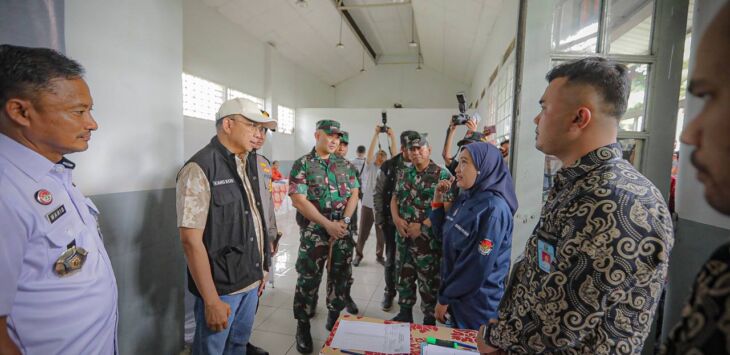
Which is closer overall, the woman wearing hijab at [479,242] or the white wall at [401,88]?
the woman wearing hijab at [479,242]

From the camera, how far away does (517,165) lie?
4.99ft

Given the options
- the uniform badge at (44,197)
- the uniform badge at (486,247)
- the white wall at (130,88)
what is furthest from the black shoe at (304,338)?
the uniform badge at (44,197)

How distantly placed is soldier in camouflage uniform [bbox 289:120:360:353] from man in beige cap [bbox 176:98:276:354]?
1.88 ft

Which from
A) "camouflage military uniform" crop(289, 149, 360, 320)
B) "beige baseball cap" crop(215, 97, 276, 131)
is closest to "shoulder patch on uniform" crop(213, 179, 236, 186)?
"beige baseball cap" crop(215, 97, 276, 131)

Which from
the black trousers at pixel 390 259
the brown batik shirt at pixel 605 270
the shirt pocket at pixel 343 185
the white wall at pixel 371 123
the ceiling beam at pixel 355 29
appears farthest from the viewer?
the white wall at pixel 371 123

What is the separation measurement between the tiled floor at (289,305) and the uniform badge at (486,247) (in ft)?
4.86

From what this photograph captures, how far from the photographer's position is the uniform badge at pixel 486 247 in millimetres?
1342

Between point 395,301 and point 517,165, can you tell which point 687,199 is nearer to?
point 517,165

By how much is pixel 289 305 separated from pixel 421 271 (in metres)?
1.31

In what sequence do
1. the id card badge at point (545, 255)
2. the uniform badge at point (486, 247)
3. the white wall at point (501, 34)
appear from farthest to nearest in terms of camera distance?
the white wall at point (501, 34) → the uniform badge at point (486, 247) → the id card badge at point (545, 255)

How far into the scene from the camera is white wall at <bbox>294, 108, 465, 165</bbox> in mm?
7816

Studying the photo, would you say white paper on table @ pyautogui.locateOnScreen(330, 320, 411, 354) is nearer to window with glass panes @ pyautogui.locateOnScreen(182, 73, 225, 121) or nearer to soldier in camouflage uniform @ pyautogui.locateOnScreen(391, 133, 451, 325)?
soldier in camouflage uniform @ pyautogui.locateOnScreen(391, 133, 451, 325)

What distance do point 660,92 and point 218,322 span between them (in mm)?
2241

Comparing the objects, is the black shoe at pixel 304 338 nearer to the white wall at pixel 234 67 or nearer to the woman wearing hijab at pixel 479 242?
the woman wearing hijab at pixel 479 242
